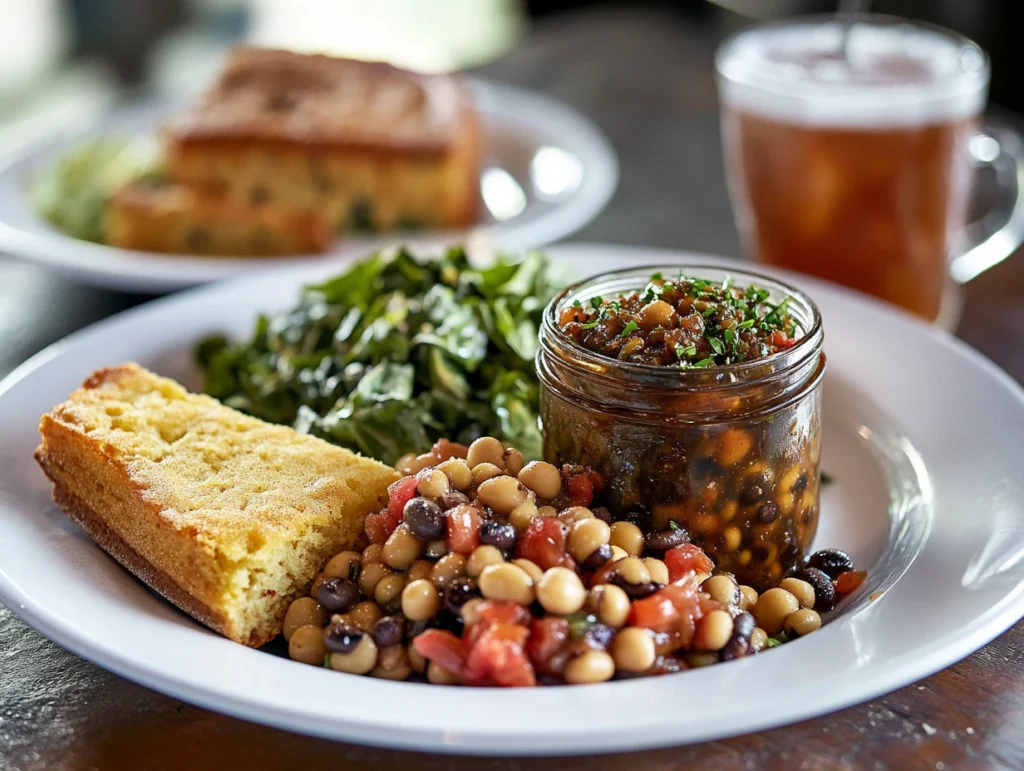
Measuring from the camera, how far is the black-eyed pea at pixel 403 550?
245 centimetres

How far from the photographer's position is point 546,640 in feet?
7.20

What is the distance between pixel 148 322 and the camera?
3740 millimetres

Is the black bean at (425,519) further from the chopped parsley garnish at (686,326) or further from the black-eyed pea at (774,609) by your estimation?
the black-eyed pea at (774,609)

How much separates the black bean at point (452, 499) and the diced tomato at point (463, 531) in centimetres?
3

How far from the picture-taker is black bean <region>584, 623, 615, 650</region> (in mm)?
2203

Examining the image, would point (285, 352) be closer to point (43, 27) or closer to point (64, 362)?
point (64, 362)

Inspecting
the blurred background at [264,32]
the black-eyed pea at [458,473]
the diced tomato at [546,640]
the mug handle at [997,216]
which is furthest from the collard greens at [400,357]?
the blurred background at [264,32]

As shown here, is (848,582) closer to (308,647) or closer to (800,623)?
(800,623)

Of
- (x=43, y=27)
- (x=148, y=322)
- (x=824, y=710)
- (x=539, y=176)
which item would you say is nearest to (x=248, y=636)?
(x=824, y=710)

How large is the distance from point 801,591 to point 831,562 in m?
0.20

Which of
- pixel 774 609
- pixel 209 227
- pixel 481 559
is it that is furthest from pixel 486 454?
pixel 209 227

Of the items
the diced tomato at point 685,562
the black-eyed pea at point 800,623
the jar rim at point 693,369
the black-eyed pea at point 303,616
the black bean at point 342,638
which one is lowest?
the black-eyed pea at point 800,623

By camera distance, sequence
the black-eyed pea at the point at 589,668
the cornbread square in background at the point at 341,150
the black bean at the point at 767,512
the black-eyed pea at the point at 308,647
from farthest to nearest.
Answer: the cornbread square in background at the point at 341,150 → the black bean at the point at 767,512 → the black-eyed pea at the point at 308,647 → the black-eyed pea at the point at 589,668

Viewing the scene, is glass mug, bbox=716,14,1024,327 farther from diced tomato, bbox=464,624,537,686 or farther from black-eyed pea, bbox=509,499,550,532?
diced tomato, bbox=464,624,537,686
